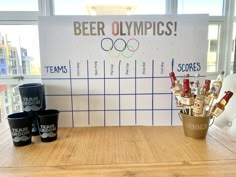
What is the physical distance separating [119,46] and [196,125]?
50cm

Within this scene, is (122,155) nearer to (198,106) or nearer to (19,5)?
(198,106)

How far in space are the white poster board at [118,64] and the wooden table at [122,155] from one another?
119 millimetres

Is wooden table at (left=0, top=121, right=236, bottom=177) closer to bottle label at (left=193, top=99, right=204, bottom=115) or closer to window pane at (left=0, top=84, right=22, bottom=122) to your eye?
bottle label at (left=193, top=99, right=204, bottom=115)

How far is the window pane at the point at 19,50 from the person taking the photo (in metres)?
1.50

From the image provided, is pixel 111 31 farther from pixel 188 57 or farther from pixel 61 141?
pixel 61 141

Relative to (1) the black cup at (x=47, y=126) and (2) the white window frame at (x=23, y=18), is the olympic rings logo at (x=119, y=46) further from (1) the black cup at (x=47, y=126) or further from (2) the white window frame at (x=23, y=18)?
(2) the white window frame at (x=23, y=18)

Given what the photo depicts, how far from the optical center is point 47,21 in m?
0.95

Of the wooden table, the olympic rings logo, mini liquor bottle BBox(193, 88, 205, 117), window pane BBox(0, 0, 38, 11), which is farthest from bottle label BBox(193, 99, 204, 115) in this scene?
window pane BBox(0, 0, 38, 11)

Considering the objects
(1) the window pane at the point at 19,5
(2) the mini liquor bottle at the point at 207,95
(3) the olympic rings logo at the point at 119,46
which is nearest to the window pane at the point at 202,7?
(3) the olympic rings logo at the point at 119,46

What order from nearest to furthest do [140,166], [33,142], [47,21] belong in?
[140,166] → [33,142] → [47,21]

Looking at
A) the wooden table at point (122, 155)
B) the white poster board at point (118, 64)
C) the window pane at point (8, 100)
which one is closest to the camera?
the wooden table at point (122, 155)

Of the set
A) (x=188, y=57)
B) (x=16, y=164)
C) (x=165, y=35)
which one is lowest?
(x=16, y=164)

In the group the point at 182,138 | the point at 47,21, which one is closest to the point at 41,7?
the point at 47,21

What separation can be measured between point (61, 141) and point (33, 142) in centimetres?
11
